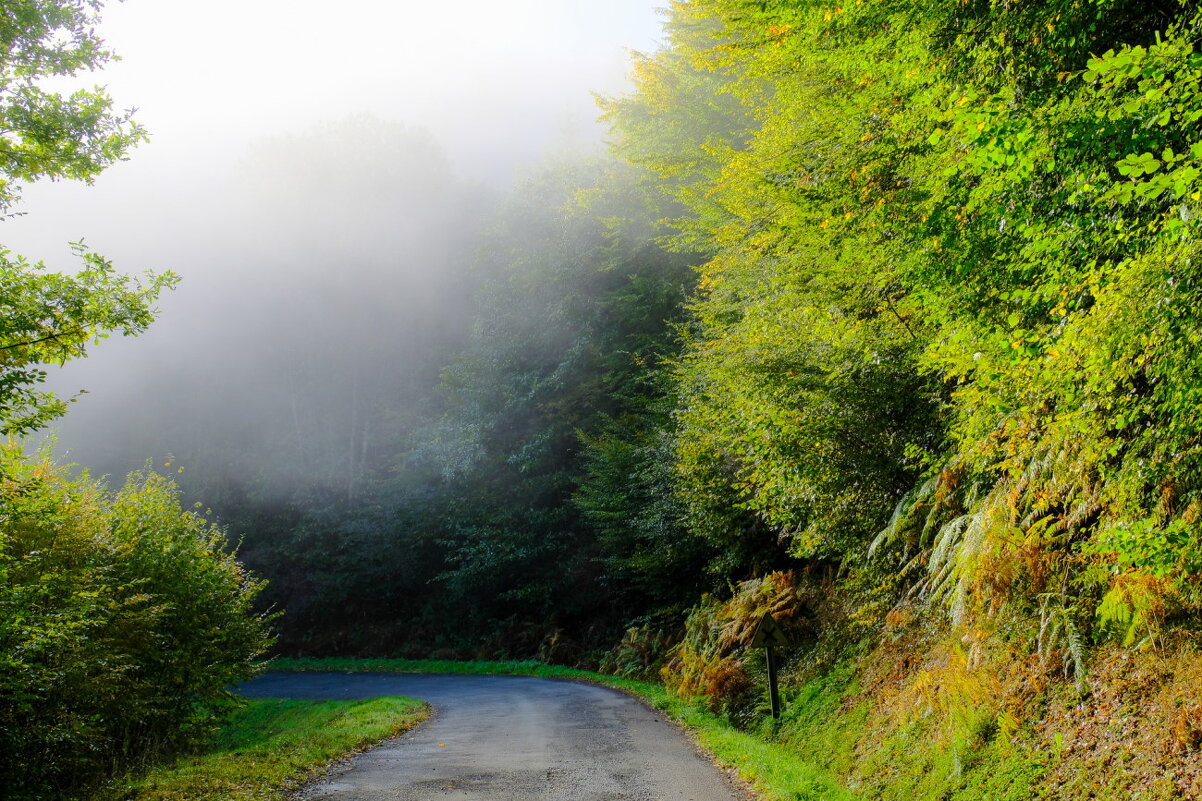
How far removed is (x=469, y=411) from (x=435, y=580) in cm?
769

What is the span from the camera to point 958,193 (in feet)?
17.6

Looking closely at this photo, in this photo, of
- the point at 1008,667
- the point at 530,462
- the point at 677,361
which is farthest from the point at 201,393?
the point at 1008,667

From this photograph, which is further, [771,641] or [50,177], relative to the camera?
[771,641]

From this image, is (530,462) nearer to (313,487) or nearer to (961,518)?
(313,487)

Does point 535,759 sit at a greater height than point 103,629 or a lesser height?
lesser

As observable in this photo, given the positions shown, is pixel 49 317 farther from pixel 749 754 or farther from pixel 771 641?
pixel 771 641

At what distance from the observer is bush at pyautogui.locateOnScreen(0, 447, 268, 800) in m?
7.25

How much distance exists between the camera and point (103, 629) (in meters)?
9.62

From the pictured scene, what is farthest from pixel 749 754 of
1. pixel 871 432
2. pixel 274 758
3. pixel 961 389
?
pixel 274 758

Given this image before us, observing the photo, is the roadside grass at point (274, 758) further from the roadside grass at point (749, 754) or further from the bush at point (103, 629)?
the roadside grass at point (749, 754)

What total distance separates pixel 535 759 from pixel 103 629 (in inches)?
246

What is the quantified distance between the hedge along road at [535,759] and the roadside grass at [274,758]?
0.36 m

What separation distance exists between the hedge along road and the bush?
332cm

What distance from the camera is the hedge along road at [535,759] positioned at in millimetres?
7070
